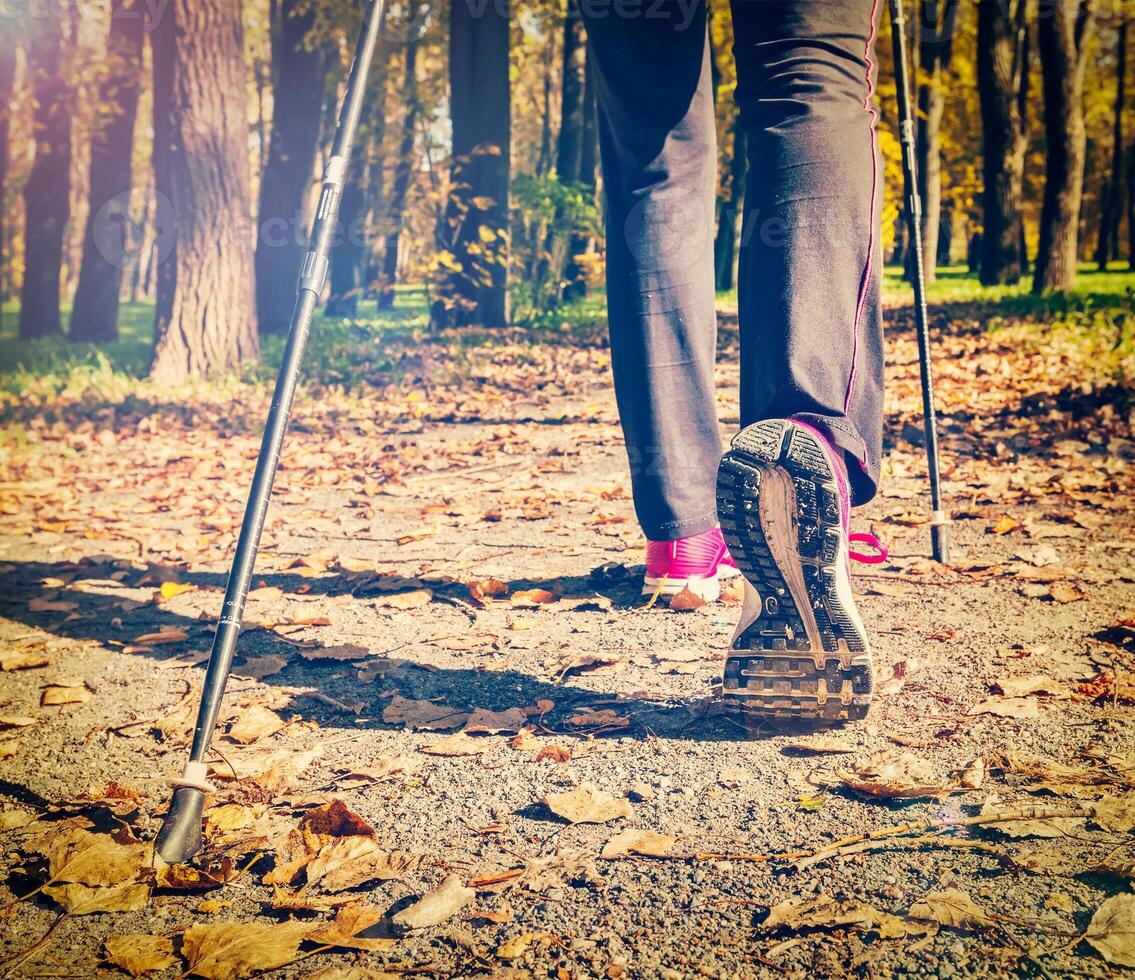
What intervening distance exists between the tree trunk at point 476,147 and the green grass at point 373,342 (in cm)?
74

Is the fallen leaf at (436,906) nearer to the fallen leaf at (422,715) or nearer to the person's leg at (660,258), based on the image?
the fallen leaf at (422,715)

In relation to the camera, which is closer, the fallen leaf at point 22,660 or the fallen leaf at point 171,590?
the fallen leaf at point 22,660

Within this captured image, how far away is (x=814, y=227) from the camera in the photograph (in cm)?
190

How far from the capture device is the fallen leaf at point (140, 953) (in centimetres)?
127

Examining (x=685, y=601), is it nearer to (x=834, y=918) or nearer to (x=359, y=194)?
(x=834, y=918)

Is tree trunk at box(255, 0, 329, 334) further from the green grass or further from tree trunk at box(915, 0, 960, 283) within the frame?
tree trunk at box(915, 0, 960, 283)

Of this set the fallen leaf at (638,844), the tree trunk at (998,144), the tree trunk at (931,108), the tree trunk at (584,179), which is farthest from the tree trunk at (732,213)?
the fallen leaf at (638,844)

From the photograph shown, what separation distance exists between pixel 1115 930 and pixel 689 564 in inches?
59.6

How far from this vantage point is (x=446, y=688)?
2248mm

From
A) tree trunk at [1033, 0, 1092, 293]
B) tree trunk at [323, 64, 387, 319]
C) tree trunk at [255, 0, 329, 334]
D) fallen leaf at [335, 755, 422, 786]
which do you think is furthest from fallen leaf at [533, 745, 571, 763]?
tree trunk at [323, 64, 387, 319]

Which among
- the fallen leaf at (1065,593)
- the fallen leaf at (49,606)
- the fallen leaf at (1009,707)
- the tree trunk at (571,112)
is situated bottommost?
the fallen leaf at (49,606)

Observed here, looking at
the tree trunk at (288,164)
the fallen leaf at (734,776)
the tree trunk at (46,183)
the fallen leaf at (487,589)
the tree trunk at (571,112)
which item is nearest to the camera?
the fallen leaf at (734,776)

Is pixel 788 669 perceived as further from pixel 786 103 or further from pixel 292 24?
pixel 292 24

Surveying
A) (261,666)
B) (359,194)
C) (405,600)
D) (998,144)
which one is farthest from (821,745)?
(359,194)
